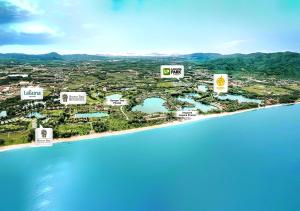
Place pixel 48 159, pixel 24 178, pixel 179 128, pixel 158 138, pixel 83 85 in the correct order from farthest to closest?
pixel 83 85 < pixel 179 128 < pixel 158 138 < pixel 48 159 < pixel 24 178

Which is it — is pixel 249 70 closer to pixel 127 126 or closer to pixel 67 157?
pixel 127 126

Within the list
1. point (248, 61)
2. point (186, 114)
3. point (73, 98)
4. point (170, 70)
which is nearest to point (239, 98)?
point (186, 114)

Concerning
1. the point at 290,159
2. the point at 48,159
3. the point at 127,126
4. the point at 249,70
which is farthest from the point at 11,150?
the point at 249,70

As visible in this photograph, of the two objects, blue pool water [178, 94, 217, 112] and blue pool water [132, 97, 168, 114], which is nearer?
blue pool water [132, 97, 168, 114]

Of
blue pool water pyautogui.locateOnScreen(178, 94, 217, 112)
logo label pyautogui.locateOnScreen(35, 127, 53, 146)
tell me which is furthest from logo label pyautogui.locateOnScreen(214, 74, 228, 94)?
logo label pyautogui.locateOnScreen(35, 127, 53, 146)

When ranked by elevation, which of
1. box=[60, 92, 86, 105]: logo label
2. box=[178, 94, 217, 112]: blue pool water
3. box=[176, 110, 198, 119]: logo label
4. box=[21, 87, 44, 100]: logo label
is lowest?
box=[176, 110, 198, 119]: logo label

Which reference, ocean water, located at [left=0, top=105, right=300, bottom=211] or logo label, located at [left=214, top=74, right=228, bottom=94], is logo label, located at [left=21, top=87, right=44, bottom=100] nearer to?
ocean water, located at [left=0, top=105, right=300, bottom=211]

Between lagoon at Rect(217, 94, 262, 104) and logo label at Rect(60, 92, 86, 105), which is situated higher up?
logo label at Rect(60, 92, 86, 105)
